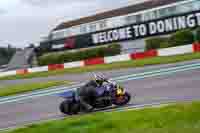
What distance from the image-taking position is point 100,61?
38.9 meters

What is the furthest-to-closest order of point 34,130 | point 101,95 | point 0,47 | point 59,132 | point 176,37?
point 0,47, point 176,37, point 101,95, point 34,130, point 59,132

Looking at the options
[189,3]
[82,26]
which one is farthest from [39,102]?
[82,26]

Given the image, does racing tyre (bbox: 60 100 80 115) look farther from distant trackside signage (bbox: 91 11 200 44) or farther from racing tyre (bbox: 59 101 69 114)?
distant trackside signage (bbox: 91 11 200 44)

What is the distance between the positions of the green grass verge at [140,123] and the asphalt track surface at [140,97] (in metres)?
3.42

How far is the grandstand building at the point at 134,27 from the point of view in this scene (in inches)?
1690

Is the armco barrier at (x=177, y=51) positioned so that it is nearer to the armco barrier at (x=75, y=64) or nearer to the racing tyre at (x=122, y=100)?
the armco barrier at (x=75, y=64)

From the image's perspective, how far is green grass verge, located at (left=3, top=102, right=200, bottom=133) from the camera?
27.2 ft

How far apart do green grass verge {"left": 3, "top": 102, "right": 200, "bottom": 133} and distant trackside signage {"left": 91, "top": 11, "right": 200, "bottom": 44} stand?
1247 inches

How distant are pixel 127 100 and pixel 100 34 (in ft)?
118

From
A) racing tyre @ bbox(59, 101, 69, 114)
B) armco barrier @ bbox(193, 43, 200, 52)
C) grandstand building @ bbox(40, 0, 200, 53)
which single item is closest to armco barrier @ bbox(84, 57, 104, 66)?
grandstand building @ bbox(40, 0, 200, 53)

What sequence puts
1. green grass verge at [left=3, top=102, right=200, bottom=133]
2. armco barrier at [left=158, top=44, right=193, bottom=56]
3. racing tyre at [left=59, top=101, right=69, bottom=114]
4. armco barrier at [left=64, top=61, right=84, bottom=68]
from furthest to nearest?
armco barrier at [left=64, top=61, right=84, bottom=68]
armco barrier at [left=158, top=44, right=193, bottom=56]
racing tyre at [left=59, top=101, right=69, bottom=114]
green grass verge at [left=3, top=102, right=200, bottom=133]

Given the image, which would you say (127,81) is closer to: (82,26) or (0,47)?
(82,26)

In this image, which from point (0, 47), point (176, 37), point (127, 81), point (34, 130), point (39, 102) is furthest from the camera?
point (0, 47)

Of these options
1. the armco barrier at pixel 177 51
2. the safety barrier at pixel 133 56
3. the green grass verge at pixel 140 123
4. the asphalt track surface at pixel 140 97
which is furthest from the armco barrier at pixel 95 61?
the green grass verge at pixel 140 123
